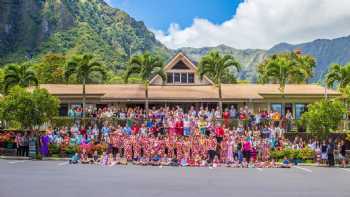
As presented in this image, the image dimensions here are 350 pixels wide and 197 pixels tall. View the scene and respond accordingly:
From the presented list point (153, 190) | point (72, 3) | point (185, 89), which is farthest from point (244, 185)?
point (72, 3)

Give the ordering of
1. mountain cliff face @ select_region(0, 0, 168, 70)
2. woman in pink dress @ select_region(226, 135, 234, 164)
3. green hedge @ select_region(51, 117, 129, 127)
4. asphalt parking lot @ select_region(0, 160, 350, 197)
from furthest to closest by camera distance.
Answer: mountain cliff face @ select_region(0, 0, 168, 70)
green hedge @ select_region(51, 117, 129, 127)
woman in pink dress @ select_region(226, 135, 234, 164)
asphalt parking lot @ select_region(0, 160, 350, 197)

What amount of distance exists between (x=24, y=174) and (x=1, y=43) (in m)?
122

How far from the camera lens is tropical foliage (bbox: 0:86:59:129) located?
33.8 metres

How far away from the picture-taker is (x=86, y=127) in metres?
37.2

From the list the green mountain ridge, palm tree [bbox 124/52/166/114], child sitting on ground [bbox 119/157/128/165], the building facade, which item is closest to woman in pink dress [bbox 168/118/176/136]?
child sitting on ground [bbox 119/157/128/165]

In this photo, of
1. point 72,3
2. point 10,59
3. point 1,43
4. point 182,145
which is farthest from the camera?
point 72,3

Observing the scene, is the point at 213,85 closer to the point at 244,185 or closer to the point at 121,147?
the point at 121,147

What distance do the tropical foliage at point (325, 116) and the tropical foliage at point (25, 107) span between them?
55.0 ft

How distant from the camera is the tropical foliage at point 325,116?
33938 mm

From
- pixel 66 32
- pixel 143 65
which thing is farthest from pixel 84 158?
pixel 66 32

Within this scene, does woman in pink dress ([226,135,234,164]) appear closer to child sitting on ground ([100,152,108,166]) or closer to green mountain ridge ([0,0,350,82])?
child sitting on ground ([100,152,108,166])

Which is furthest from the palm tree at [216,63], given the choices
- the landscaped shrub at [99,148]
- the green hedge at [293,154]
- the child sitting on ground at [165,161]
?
the child sitting on ground at [165,161]

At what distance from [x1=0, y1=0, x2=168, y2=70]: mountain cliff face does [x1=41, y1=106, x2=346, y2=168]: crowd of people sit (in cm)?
8359

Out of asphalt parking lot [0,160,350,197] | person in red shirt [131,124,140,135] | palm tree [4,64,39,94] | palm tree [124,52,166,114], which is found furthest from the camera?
palm tree [4,64,39,94]
